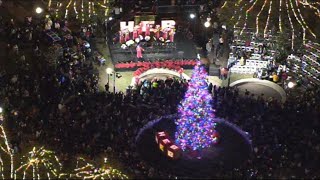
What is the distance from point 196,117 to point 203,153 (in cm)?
228

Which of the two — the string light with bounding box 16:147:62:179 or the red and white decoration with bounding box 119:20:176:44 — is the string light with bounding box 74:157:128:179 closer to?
the string light with bounding box 16:147:62:179

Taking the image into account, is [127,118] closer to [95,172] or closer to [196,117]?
[95,172]

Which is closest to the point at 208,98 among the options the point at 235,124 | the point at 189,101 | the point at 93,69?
the point at 189,101

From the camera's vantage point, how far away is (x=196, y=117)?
39875 mm

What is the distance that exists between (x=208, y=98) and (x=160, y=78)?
9033 millimetres

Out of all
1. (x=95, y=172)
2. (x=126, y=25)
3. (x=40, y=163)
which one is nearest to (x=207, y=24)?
(x=126, y=25)

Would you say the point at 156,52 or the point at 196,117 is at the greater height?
the point at 156,52

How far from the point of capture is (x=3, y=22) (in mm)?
51000

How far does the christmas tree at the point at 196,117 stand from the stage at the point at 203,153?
29.2 inches

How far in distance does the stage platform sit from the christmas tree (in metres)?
10.0

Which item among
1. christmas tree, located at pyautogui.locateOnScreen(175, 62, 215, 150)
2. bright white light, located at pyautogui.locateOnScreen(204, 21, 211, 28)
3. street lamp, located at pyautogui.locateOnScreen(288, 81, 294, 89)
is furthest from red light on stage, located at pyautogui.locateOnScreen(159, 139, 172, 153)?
bright white light, located at pyautogui.locateOnScreen(204, 21, 211, 28)

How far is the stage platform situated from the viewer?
50.5 meters

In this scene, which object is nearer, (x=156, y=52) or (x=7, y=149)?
(x=7, y=149)

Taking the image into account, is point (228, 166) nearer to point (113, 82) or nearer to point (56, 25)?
point (113, 82)
